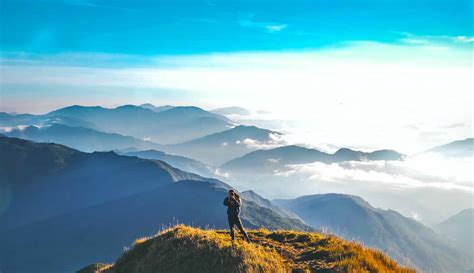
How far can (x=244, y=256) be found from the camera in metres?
22.4

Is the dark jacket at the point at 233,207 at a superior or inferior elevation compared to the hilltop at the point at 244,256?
superior

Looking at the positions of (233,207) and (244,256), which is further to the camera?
(233,207)

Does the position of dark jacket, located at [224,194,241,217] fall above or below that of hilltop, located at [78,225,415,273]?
above

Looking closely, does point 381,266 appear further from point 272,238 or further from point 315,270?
point 272,238

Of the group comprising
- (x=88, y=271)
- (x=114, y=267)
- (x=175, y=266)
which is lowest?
(x=88, y=271)

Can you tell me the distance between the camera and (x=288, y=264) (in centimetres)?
2380

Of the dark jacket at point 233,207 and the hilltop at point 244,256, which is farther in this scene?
the dark jacket at point 233,207

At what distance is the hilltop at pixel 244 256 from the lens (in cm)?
2244

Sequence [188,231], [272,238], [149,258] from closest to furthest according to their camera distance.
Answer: [149,258] → [188,231] → [272,238]

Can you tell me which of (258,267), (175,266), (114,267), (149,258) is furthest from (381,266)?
(114,267)

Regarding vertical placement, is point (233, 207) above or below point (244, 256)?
above

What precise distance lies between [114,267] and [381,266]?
17.6 metres

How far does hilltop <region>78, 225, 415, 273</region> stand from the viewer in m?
22.4

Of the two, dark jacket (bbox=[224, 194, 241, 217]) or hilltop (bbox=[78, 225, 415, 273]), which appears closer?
hilltop (bbox=[78, 225, 415, 273])
